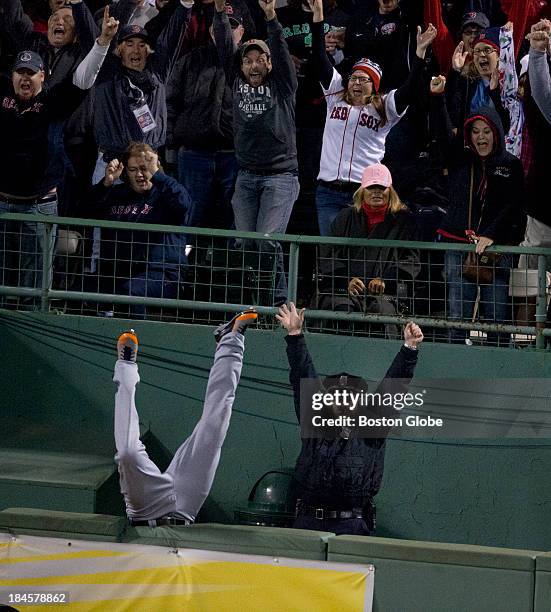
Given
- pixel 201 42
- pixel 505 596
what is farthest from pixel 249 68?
pixel 505 596

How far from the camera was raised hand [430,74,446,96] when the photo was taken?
9695 millimetres

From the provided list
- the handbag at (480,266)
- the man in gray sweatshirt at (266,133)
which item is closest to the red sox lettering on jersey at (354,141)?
the man in gray sweatshirt at (266,133)

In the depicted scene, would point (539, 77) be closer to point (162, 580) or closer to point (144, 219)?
point (144, 219)

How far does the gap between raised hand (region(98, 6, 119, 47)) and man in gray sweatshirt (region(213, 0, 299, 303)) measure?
1118 millimetres

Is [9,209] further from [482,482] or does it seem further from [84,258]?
[482,482]

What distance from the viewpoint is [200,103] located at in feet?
34.5

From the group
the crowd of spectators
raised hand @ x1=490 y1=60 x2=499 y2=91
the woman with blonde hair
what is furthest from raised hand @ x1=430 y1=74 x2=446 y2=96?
the woman with blonde hair

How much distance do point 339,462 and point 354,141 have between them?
2.80 m

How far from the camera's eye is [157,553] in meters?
7.16

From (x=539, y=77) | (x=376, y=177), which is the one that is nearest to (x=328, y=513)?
(x=376, y=177)

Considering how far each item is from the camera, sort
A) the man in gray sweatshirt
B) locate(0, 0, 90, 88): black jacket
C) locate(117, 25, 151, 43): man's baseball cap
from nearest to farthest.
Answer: the man in gray sweatshirt
locate(117, 25, 151, 43): man's baseball cap
locate(0, 0, 90, 88): black jacket

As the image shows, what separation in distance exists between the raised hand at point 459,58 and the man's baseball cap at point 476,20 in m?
0.21

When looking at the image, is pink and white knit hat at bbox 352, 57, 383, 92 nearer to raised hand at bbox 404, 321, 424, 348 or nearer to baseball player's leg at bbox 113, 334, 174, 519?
raised hand at bbox 404, 321, 424, 348

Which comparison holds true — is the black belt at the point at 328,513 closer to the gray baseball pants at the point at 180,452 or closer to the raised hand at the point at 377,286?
the gray baseball pants at the point at 180,452
